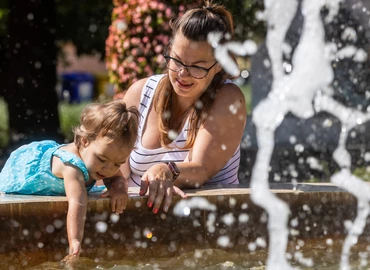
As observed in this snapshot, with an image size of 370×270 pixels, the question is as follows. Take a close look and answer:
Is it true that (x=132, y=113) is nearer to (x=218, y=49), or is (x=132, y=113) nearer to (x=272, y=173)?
(x=218, y=49)

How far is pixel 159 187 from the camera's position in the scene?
304cm

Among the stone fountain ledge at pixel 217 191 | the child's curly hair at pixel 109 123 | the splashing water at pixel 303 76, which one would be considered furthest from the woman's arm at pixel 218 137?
the splashing water at pixel 303 76

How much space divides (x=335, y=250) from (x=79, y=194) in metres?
1.03

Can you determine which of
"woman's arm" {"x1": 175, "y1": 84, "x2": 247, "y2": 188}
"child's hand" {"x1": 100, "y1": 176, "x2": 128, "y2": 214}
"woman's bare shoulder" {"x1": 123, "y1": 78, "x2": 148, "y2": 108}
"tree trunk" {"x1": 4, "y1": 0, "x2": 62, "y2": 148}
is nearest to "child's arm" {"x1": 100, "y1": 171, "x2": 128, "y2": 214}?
"child's hand" {"x1": 100, "y1": 176, "x2": 128, "y2": 214}

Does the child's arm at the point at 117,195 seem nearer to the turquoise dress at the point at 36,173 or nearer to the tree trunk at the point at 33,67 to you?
the turquoise dress at the point at 36,173

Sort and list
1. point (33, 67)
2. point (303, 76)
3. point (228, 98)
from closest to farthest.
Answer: point (228, 98) < point (303, 76) < point (33, 67)

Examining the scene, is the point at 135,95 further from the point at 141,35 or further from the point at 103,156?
the point at 141,35

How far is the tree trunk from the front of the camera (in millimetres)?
10297

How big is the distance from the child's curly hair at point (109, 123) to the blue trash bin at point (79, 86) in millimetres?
33869

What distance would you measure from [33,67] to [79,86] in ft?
95.7

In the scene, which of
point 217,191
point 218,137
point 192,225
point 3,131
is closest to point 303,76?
point 218,137

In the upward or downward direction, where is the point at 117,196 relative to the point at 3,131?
upward

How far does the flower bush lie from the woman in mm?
3849

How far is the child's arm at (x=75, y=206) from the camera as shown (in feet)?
9.21
